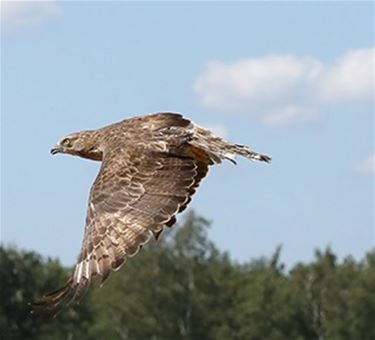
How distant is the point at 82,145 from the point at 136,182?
1918mm

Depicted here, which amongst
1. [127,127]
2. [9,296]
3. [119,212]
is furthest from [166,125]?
[9,296]

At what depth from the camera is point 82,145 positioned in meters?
19.4

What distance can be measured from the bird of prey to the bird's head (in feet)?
→ 0.05

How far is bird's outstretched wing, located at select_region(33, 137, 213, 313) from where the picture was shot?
1650 centimetres

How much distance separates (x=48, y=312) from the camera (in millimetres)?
15789

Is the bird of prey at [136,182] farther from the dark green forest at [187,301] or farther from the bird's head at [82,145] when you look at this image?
the dark green forest at [187,301]

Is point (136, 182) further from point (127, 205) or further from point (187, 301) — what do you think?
point (187, 301)

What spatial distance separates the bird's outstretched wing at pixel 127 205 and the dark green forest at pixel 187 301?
6329 centimetres

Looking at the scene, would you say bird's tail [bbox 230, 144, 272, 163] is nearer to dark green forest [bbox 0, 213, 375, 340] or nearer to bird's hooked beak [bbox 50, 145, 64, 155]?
bird's hooked beak [bbox 50, 145, 64, 155]

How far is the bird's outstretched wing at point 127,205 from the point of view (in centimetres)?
1650

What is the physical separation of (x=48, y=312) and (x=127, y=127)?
11.0ft

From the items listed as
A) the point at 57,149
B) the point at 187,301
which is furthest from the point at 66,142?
the point at 187,301

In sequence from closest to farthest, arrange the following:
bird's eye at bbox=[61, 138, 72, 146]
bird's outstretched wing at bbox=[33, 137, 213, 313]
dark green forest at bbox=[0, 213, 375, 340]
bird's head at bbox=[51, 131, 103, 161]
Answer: bird's outstretched wing at bbox=[33, 137, 213, 313] → bird's head at bbox=[51, 131, 103, 161] → bird's eye at bbox=[61, 138, 72, 146] → dark green forest at bbox=[0, 213, 375, 340]

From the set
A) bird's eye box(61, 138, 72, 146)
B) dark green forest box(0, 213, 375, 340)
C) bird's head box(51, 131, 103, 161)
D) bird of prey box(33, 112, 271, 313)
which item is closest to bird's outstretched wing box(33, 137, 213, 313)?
bird of prey box(33, 112, 271, 313)
